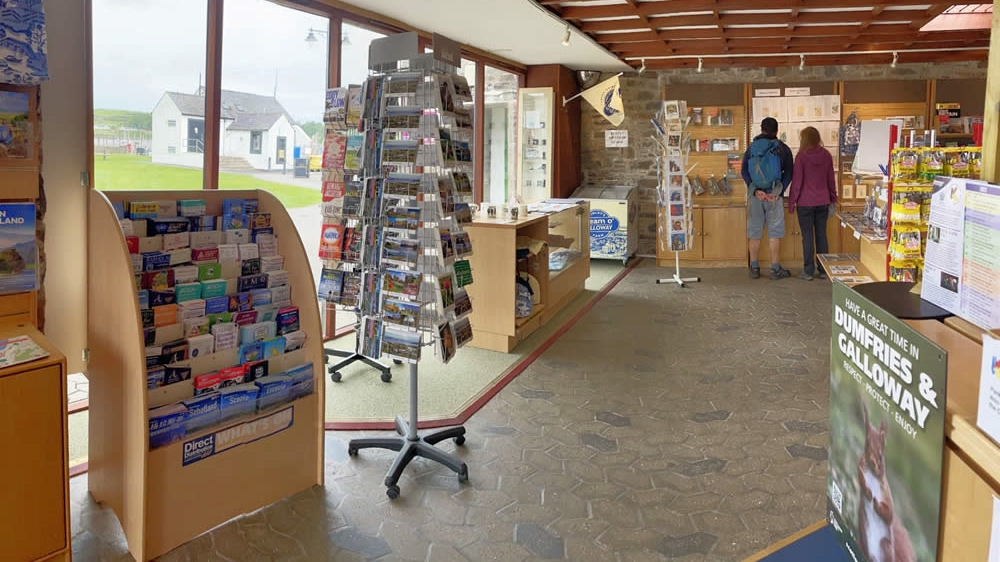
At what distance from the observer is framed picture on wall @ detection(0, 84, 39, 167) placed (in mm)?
2393

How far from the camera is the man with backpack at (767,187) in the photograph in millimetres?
8547

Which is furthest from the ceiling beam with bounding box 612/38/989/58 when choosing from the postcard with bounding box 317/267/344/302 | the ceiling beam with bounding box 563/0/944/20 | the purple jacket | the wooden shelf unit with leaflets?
the postcard with bounding box 317/267/344/302

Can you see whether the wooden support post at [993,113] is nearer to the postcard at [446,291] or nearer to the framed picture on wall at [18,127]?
the postcard at [446,291]

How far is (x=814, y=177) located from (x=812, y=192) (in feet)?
0.60

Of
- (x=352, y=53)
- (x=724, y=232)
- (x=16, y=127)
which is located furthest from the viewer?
(x=724, y=232)

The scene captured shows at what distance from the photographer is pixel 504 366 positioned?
16.8 ft

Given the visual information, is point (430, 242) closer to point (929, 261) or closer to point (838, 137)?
point (929, 261)

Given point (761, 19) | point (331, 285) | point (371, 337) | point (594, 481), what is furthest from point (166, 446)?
point (761, 19)

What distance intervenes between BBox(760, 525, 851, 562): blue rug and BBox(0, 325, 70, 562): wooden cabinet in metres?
2.15

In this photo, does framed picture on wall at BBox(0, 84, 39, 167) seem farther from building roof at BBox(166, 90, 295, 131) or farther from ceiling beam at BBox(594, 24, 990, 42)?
ceiling beam at BBox(594, 24, 990, 42)

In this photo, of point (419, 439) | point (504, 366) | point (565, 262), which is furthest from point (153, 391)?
point (565, 262)

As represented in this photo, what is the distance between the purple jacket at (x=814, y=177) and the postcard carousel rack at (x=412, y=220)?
21.1 feet

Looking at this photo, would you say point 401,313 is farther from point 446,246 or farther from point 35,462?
point 35,462

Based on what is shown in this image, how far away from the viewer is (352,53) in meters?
5.84
